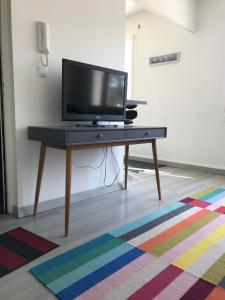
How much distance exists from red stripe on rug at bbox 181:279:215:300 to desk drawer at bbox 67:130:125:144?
1131 mm

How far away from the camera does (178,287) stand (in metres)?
1.27

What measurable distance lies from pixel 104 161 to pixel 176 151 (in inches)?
76.6

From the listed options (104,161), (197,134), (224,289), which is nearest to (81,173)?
(104,161)

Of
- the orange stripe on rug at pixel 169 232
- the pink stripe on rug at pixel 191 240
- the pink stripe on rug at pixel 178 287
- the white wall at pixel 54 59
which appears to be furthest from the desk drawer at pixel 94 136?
the pink stripe on rug at pixel 178 287

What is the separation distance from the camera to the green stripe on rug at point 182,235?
5.31ft

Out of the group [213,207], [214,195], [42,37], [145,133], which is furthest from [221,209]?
[42,37]

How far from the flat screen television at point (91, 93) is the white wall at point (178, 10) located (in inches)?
45.1

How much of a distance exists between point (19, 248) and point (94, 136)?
0.92 m

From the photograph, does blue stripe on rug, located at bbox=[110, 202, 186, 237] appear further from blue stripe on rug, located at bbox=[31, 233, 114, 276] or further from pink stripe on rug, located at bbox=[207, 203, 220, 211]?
pink stripe on rug, located at bbox=[207, 203, 220, 211]

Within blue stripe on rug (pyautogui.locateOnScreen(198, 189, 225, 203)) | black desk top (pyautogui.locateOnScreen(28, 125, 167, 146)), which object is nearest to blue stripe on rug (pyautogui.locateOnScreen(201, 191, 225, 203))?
blue stripe on rug (pyautogui.locateOnScreen(198, 189, 225, 203))

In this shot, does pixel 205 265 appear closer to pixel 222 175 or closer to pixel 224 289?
pixel 224 289

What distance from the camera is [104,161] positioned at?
2.80m

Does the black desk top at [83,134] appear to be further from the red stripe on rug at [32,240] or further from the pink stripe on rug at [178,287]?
the pink stripe on rug at [178,287]

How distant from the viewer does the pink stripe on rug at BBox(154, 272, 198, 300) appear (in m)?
1.21
